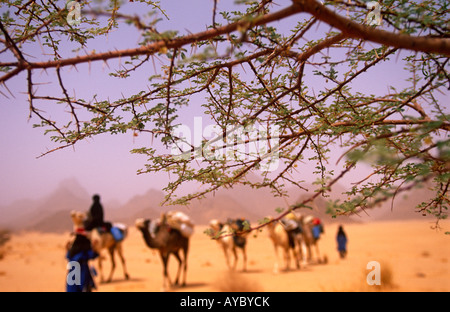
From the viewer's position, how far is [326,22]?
101 inches

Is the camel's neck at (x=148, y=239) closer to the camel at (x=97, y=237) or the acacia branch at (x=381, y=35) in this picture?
the camel at (x=97, y=237)

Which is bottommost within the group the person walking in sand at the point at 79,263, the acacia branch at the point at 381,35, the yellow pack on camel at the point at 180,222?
the person walking in sand at the point at 79,263

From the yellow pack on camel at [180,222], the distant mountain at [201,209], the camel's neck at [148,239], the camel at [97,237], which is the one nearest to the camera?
the camel at [97,237]

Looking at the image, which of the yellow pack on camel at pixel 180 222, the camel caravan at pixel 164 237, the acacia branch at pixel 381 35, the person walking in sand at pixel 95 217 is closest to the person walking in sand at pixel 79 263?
the camel caravan at pixel 164 237

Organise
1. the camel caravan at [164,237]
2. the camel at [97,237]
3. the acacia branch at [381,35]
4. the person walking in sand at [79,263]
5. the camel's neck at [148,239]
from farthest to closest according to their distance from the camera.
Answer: the camel's neck at [148,239]
the camel at [97,237]
the camel caravan at [164,237]
the person walking in sand at [79,263]
the acacia branch at [381,35]

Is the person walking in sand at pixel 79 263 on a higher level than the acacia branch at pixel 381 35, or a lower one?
lower

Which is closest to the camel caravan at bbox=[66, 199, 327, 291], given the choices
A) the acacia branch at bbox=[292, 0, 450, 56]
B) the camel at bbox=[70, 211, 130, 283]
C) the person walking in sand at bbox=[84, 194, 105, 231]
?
the camel at bbox=[70, 211, 130, 283]

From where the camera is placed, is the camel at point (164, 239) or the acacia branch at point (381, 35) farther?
the camel at point (164, 239)

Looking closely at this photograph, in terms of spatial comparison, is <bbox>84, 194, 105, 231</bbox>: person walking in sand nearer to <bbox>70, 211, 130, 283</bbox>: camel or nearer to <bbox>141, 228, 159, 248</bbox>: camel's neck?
<bbox>70, 211, 130, 283</bbox>: camel

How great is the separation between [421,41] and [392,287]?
1092 centimetres

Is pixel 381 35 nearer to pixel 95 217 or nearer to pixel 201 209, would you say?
pixel 95 217

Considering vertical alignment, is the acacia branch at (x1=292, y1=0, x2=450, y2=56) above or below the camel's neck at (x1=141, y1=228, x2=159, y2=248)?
above
